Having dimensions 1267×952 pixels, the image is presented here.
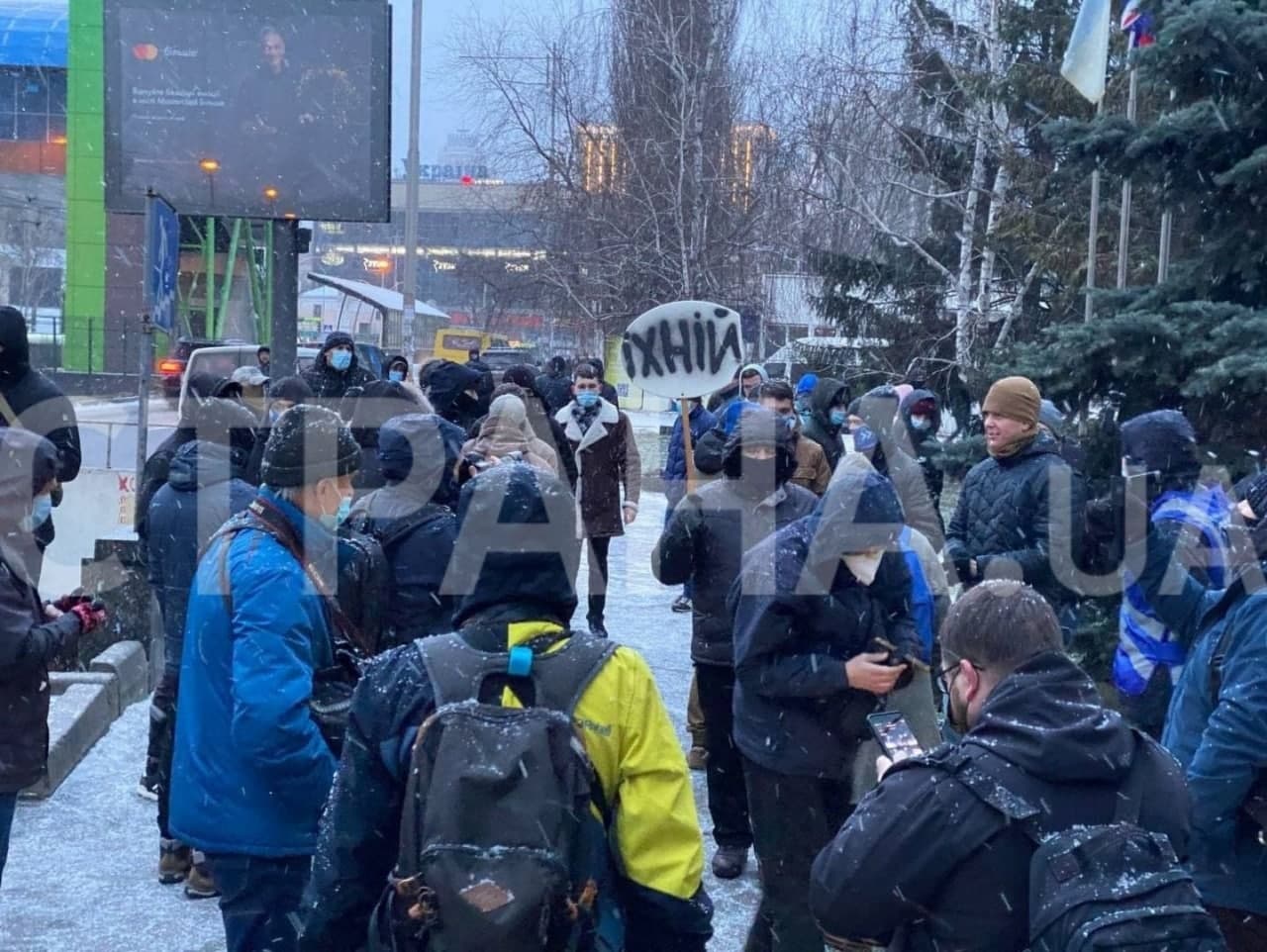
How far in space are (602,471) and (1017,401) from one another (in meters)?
4.24

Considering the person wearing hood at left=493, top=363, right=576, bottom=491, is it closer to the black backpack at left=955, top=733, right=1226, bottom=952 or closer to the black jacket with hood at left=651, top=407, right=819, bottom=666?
the black jacket with hood at left=651, top=407, right=819, bottom=666

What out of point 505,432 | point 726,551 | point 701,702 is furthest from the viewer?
point 505,432

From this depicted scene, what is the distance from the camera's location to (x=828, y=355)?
64.3ft

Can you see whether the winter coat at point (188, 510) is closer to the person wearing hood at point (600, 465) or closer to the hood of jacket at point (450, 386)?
the hood of jacket at point (450, 386)

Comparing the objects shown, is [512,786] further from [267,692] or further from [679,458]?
[679,458]

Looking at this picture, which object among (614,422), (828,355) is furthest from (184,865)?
(828,355)

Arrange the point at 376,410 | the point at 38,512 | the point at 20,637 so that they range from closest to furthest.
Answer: the point at 20,637
the point at 38,512
the point at 376,410

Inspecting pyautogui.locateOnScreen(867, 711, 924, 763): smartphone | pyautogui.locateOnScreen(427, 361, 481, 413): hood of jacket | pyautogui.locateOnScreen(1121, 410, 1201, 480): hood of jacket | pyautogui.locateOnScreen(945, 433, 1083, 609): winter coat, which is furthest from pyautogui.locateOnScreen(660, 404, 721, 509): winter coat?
pyautogui.locateOnScreen(867, 711, 924, 763): smartphone

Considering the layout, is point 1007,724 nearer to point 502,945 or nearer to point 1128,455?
point 502,945

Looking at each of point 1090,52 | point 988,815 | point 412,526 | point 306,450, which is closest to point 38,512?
point 412,526

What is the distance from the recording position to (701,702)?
5.98 meters

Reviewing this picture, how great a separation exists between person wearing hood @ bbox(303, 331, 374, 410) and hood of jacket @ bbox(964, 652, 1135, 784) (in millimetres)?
6576

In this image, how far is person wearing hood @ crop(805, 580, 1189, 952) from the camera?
7.49 feet

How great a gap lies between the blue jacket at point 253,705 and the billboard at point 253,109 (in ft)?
35.8
